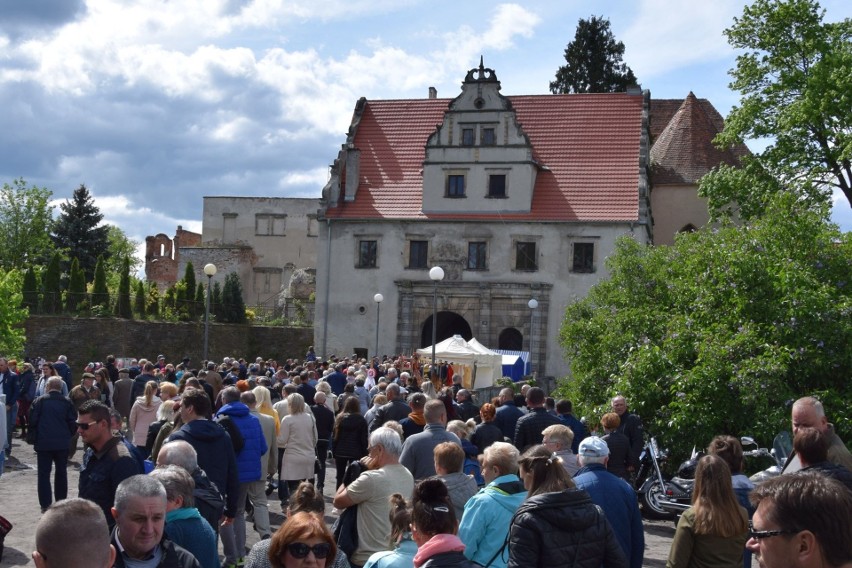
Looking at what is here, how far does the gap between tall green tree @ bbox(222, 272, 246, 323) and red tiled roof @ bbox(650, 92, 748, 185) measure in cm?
1978

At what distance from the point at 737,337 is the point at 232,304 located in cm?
3468

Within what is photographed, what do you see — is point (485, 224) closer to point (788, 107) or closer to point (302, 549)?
point (788, 107)

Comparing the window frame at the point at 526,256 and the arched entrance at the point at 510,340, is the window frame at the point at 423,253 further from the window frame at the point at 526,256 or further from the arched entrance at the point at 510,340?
the arched entrance at the point at 510,340

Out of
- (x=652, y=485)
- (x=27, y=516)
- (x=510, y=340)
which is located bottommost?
(x=27, y=516)

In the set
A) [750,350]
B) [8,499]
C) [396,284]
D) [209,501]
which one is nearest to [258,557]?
[209,501]

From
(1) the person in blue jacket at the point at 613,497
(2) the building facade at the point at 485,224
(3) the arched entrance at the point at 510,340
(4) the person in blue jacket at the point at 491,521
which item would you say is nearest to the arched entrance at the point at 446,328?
(2) the building facade at the point at 485,224

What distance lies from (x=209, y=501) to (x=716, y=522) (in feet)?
12.2

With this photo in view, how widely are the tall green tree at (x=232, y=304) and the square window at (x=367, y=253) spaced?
7.53 m

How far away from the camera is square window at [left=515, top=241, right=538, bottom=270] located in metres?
41.9

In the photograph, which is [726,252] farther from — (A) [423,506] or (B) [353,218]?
(B) [353,218]

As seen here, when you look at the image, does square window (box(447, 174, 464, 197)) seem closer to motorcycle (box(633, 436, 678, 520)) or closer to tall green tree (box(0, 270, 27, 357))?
tall green tree (box(0, 270, 27, 357))

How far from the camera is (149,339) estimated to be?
42.9m

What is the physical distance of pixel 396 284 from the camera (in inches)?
1700

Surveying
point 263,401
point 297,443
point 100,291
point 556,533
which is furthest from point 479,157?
point 556,533
